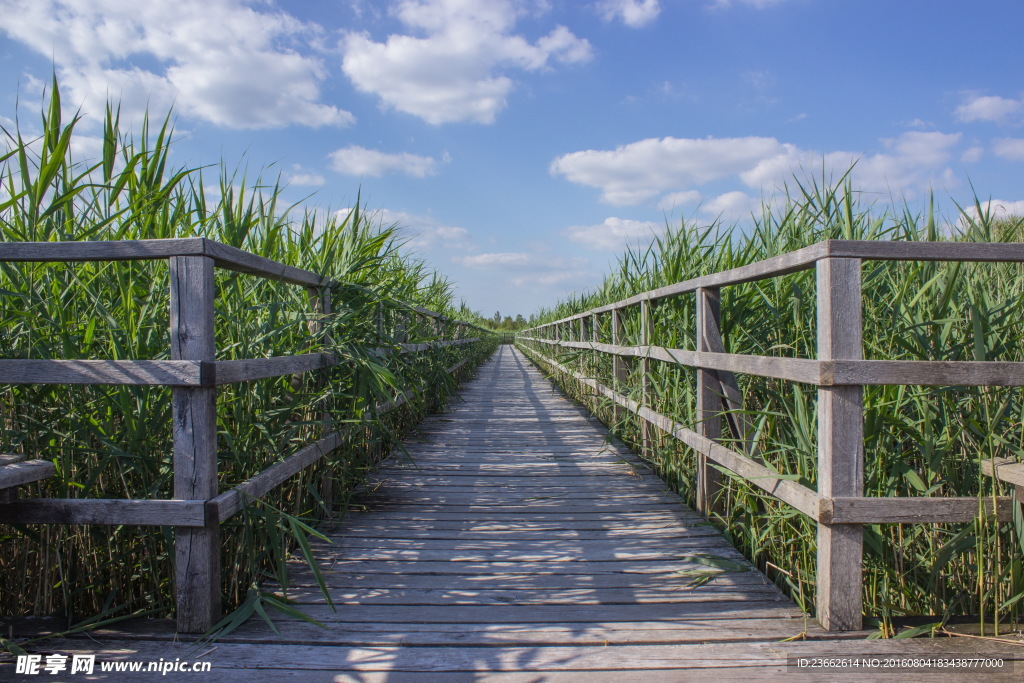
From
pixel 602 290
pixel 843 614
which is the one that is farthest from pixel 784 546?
pixel 602 290

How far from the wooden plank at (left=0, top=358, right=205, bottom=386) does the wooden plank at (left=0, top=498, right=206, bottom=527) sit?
367 mm

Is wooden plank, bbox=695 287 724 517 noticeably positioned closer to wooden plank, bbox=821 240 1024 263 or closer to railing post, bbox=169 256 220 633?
wooden plank, bbox=821 240 1024 263

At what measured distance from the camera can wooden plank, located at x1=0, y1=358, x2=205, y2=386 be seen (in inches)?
68.0

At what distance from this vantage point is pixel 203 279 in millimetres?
1765

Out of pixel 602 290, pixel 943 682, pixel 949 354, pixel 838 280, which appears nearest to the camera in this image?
pixel 943 682

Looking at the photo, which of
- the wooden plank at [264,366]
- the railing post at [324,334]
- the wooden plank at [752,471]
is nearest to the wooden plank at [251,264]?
the railing post at [324,334]

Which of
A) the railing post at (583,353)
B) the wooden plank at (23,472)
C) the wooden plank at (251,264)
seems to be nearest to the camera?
the wooden plank at (23,472)

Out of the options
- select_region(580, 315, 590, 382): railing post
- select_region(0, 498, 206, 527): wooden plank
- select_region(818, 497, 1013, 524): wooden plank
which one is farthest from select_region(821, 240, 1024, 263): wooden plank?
select_region(580, 315, 590, 382): railing post

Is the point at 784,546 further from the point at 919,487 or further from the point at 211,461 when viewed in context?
the point at 211,461

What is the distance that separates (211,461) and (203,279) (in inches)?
22.4

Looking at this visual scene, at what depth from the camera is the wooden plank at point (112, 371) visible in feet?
5.66

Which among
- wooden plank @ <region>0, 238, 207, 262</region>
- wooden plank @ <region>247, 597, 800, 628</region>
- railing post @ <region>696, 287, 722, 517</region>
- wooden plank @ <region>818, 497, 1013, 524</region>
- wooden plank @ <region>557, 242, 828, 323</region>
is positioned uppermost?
wooden plank @ <region>0, 238, 207, 262</region>

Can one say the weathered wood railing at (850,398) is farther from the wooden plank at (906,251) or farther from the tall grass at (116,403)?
the tall grass at (116,403)

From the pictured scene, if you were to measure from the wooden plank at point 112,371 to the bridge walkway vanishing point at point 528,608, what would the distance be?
0.79m
